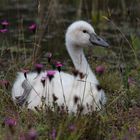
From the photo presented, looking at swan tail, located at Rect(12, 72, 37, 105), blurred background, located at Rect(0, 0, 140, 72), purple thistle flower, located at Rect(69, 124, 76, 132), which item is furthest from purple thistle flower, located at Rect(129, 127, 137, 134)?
blurred background, located at Rect(0, 0, 140, 72)

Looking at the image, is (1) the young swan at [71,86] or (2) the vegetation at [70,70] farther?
(1) the young swan at [71,86]

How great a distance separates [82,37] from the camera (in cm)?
694

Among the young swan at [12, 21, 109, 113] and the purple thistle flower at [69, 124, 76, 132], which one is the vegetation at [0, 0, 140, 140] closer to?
the purple thistle flower at [69, 124, 76, 132]

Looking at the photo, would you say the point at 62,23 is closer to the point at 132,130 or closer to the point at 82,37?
the point at 82,37

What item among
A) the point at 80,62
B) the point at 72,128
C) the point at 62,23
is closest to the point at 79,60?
the point at 80,62

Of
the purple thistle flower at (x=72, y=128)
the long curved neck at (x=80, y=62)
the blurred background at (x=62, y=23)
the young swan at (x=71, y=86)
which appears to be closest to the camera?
the purple thistle flower at (x=72, y=128)

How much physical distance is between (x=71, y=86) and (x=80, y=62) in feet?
1.64

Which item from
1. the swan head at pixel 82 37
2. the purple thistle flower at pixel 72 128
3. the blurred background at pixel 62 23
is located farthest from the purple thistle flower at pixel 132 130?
the blurred background at pixel 62 23

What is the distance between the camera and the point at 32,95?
630cm

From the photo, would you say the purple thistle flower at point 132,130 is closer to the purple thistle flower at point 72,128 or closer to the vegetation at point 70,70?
the vegetation at point 70,70

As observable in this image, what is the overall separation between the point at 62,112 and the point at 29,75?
5.10 ft

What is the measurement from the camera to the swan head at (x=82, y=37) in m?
6.91

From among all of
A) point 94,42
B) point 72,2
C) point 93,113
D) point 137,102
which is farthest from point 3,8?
point 93,113

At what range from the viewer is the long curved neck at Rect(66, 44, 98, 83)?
21.6 feet
